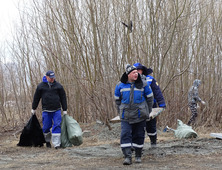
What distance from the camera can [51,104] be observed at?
6926mm

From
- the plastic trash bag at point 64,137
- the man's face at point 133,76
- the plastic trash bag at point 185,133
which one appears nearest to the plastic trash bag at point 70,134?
the plastic trash bag at point 64,137

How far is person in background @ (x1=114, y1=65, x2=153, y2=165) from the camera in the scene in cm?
478

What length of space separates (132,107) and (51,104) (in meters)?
2.67

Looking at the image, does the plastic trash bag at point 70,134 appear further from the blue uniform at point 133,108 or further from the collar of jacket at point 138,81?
the collar of jacket at point 138,81

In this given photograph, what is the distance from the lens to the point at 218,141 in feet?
21.9

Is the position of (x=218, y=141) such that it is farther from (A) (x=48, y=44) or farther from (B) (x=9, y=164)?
(A) (x=48, y=44)

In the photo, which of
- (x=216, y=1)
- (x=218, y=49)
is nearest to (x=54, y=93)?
(x=218, y=49)

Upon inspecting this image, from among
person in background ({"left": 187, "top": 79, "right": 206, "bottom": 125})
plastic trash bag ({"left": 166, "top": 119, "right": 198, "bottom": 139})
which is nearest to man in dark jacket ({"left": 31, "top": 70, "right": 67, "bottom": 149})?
plastic trash bag ({"left": 166, "top": 119, "right": 198, "bottom": 139})

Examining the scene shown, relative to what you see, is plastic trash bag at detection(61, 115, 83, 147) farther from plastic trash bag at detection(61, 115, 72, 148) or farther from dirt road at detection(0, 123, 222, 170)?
dirt road at detection(0, 123, 222, 170)

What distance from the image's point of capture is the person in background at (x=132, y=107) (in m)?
4.78

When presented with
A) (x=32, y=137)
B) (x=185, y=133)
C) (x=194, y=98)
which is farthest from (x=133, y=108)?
(x=194, y=98)

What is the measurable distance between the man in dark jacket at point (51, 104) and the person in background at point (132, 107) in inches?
93.8

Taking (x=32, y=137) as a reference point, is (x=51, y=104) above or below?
above

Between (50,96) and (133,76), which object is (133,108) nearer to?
(133,76)
